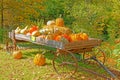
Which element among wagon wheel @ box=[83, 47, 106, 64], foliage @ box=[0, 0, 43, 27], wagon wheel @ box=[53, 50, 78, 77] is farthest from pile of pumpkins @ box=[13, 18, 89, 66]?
foliage @ box=[0, 0, 43, 27]

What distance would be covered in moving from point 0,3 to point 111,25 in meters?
5.88

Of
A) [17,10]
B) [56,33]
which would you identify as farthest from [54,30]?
[17,10]

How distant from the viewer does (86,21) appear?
44.0ft

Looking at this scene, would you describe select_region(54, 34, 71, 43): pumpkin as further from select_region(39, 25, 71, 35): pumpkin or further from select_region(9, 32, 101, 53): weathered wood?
select_region(39, 25, 71, 35): pumpkin

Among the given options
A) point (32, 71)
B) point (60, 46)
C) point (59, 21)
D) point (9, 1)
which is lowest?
point (32, 71)

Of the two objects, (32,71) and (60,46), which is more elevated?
(60,46)

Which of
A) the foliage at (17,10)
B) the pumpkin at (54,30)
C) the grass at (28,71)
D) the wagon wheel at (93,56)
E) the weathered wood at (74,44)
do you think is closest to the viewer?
the weathered wood at (74,44)

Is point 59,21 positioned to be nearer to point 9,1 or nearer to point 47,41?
point 47,41

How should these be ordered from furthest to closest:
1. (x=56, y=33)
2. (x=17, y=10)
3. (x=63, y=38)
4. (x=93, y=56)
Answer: (x=17, y=10) → (x=56, y=33) → (x=93, y=56) → (x=63, y=38)

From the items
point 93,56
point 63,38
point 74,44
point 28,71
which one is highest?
point 63,38

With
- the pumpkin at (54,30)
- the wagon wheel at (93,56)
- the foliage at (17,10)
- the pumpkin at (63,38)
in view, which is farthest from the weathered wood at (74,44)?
the foliage at (17,10)

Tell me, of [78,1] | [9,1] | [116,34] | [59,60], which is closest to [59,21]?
[59,60]

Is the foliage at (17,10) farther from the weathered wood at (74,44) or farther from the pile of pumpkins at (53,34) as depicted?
the weathered wood at (74,44)

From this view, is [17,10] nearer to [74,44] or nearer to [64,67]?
[64,67]
